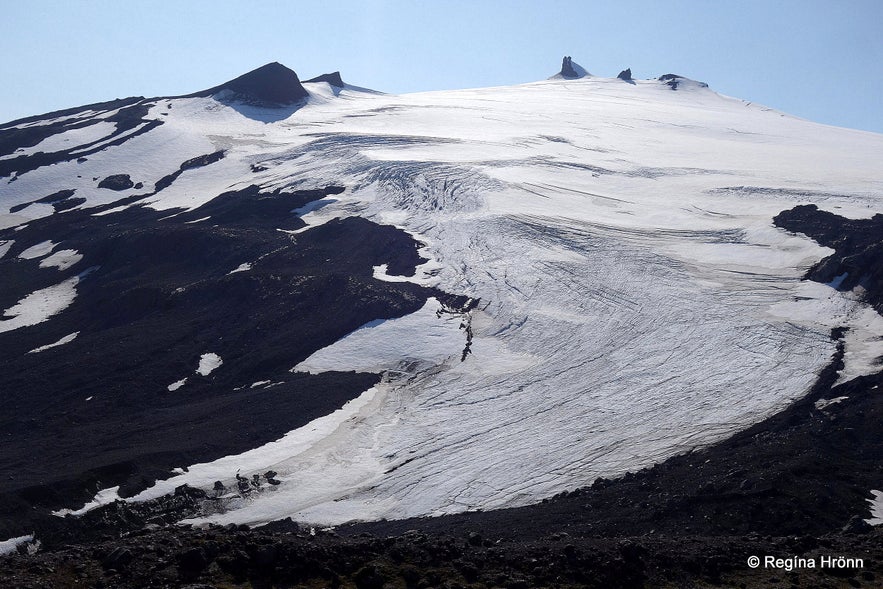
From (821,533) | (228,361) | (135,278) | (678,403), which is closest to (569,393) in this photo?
(678,403)

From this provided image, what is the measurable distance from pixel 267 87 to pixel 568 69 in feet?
248

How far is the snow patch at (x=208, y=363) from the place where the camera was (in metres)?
40.1

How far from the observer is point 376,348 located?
41031 millimetres

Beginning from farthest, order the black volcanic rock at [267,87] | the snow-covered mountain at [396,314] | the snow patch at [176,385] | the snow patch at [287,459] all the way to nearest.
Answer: the black volcanic rock at [267,87]
the snow patch at [176,385]
the snow-covered mountain at [396,314]
the snow patch at [287,459]

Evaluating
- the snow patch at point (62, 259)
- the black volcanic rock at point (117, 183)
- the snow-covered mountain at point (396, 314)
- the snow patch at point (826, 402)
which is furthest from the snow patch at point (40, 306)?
the snow patch at point (826, 402)

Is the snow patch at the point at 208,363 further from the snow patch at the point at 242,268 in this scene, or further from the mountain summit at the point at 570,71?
the mountain summit at the point at 570,71

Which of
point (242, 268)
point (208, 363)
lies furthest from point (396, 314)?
point (242, 268)

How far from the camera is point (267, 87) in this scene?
10644 centimetres

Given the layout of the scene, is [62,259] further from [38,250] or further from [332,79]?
[332,79]

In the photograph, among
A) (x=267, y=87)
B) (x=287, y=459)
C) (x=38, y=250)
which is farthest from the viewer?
(x=267, y=87)

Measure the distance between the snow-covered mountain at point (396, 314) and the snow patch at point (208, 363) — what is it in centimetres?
13

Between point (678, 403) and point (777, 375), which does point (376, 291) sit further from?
point (777, 375)

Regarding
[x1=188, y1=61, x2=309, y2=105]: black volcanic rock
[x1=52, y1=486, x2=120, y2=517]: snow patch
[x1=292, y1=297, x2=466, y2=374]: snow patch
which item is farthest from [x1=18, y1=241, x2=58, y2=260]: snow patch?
[x1=188, y1=61, x2=309, y2=105]: black volcanic rock

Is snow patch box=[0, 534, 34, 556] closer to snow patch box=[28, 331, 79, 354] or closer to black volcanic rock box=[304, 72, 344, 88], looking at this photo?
snow patch box=[28, 331, 79, 354]
